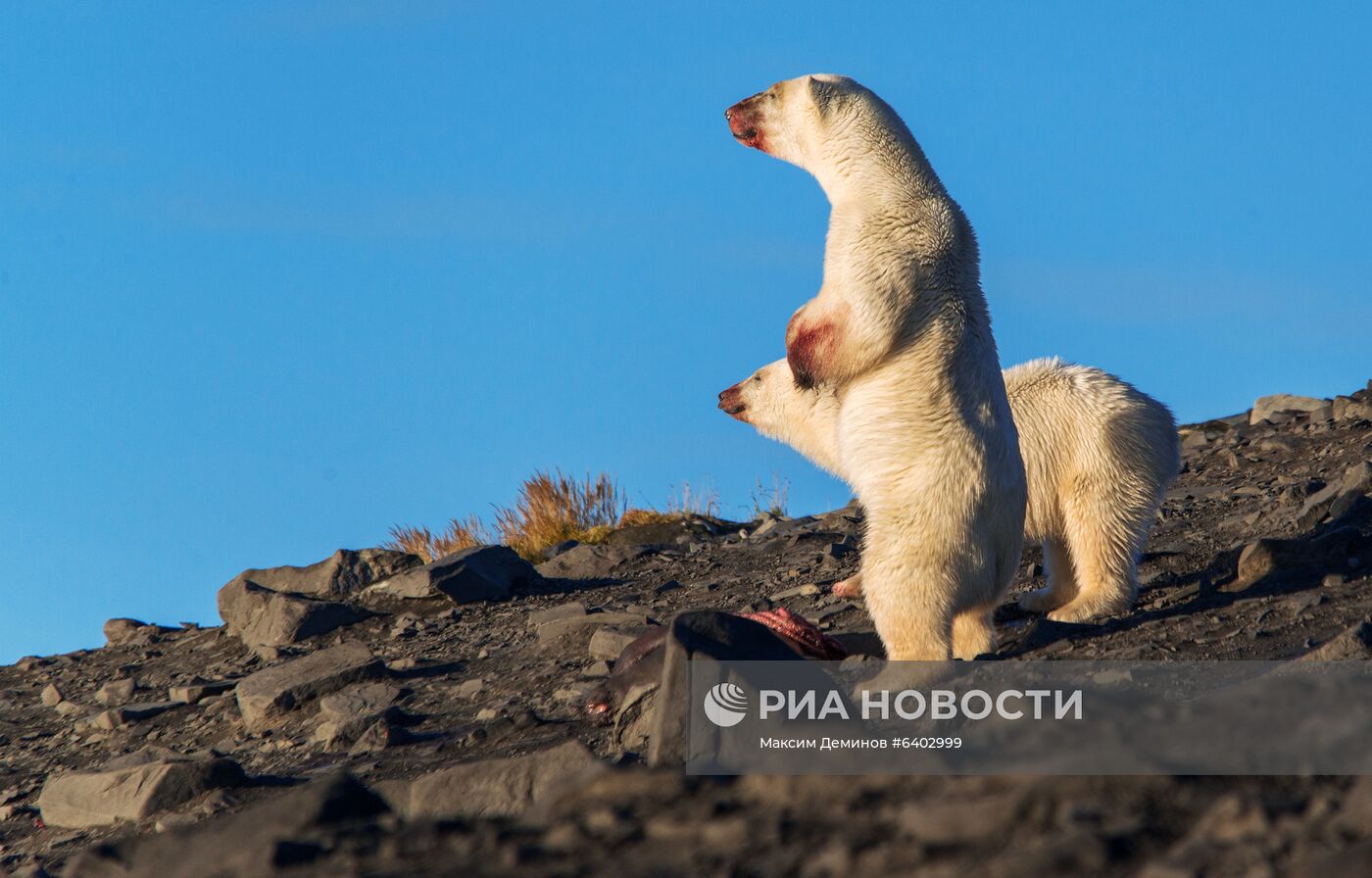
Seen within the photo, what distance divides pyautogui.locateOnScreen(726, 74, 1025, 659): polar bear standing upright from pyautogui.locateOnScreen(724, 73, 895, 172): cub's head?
0.01 metres

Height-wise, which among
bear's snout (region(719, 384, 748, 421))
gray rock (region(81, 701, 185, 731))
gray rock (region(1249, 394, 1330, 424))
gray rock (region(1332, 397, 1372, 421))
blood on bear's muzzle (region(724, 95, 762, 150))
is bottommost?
gray rock (region(81, 701, 185, 731))

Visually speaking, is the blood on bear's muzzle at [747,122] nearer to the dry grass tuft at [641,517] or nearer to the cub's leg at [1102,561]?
the cub's leg at [1102,561]

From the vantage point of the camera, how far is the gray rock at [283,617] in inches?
430

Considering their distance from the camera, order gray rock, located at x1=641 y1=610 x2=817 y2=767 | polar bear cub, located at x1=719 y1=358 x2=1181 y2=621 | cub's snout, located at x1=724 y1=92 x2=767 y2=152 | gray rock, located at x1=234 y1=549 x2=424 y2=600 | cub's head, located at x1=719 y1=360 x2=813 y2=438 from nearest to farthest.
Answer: gray rock, located at x1=641 y1=610 x2=817 y2=767
cub's snout, located at x1=724 y1=92 x2=767 y2=152
polar bear cub, located at x1=719 y1=358 x2=1181 y2=621
cub's head, located at x1=719 y1=360 x2=813 y2=438
gray rock, located at x1=234 y1=549 x2=424 y2=600

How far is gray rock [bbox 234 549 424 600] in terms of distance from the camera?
12.0m

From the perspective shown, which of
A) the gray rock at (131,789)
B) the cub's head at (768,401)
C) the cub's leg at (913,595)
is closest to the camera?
the cub's leg at (913,595)

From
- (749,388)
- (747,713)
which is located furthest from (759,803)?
(749,388)

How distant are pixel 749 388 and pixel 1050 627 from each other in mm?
2688

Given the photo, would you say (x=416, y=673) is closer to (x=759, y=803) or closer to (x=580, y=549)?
(x=580, y=549)

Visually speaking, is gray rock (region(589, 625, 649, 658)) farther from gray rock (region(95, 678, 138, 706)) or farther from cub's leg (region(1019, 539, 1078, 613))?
gray rock (region(95, 678, 138, 706))

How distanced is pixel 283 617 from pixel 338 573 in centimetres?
110

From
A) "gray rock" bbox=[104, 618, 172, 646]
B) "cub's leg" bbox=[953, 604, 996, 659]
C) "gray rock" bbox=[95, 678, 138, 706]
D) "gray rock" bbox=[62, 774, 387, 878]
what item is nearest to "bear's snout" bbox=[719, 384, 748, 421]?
"cub's leg" bbox=[953, 604, 996, 659]

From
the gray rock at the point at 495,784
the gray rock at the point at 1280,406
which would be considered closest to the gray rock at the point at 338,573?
the gray rock at the point at 495,784

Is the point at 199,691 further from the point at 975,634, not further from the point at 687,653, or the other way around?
the point at 687,653
